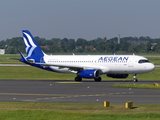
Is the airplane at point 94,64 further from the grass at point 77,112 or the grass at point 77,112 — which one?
the grass at point 77,112

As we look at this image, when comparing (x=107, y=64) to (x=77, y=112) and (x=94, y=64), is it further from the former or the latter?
(x=77, y=112)

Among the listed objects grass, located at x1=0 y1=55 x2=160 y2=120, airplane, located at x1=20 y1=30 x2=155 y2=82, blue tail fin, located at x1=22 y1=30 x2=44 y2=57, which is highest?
blue tail fin, located at x1=22 y1=30 x2=44 y2=57

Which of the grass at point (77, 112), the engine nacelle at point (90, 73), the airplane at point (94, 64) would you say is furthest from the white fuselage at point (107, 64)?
the grass at point (77, 112)

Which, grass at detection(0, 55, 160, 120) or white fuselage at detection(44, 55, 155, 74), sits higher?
white fuselage at detection(44, 55, 155, 74)

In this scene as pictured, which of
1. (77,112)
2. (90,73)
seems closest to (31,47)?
(90,73)

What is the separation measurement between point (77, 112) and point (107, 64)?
110 ft

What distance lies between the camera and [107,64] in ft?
186

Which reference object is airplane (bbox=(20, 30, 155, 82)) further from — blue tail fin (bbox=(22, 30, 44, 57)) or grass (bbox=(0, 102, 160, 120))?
grass (bbox=(0, 102, 160, 120))

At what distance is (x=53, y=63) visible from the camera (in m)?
60.6

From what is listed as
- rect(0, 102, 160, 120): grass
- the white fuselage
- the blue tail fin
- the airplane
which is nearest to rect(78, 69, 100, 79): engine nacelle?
the airplane

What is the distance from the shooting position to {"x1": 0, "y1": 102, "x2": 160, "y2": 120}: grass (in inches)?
855

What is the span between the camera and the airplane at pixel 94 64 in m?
55.7

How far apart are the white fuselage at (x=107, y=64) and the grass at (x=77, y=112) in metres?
28.5

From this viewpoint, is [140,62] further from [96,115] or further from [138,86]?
[96,115]
